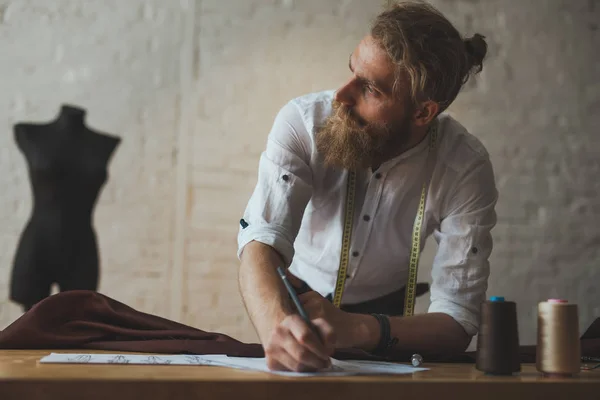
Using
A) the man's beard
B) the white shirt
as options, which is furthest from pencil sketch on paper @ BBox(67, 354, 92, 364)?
the man's beard

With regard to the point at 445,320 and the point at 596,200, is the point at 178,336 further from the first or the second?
the point at 596,200

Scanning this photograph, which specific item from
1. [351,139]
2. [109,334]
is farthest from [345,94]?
[109,334]

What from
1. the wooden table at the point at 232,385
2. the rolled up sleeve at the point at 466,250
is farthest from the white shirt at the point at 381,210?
the wooden table at the point at 232,385

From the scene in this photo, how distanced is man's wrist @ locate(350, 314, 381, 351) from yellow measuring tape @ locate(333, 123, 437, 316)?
50 cm

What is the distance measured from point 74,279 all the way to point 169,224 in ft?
1.60

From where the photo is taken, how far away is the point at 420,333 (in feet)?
5.08

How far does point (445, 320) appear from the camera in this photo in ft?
5.41

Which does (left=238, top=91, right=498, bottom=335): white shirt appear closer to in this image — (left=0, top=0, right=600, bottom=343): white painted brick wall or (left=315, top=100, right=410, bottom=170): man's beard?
(left=315, top=100, right=410, bottom=170): man's beard

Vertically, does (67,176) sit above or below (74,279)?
above

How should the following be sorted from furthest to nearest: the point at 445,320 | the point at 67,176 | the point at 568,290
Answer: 1. the point at 568,290
2. the point at 67,176
3. the point at 445,320

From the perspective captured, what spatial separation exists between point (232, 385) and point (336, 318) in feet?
1.78

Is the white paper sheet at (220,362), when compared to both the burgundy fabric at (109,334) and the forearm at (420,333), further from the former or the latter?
the forearm at (420,333)

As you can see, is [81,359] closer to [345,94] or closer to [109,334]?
[109,334]

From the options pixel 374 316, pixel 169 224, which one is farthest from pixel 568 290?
pixel 374 316
